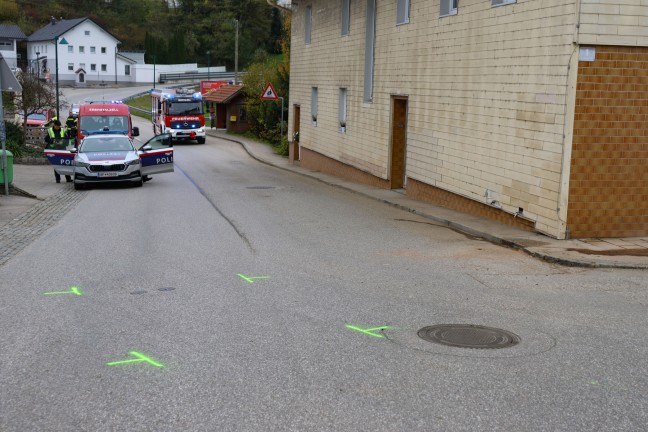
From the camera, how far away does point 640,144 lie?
12828mm

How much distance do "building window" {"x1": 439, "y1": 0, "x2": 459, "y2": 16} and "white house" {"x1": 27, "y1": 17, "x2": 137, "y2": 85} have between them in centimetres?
9722

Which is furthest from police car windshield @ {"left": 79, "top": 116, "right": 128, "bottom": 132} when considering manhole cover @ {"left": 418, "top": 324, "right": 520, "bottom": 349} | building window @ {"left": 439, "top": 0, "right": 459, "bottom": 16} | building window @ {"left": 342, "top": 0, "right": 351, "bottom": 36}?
manhole cover @ {"left": 418, "top": 324, "right": 520, "bottom": 349}

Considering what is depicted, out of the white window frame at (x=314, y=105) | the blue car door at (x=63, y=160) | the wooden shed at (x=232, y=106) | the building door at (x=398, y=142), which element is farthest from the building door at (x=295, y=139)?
the wooden shed at (x=232, y=106)

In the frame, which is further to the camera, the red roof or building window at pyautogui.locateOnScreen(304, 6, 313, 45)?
the red roof

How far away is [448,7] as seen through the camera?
17.9m

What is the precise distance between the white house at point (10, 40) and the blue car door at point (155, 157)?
9767 cm

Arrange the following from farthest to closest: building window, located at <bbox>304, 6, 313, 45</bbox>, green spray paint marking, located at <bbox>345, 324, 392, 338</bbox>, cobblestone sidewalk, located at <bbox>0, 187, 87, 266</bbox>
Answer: building window, located at <bbox>304, 6, 313, 45</bbox> → cobblestone sidewalk, located at <bbox>0, 187, 87, 266</bbox> → green spray paint marking, located at <bbox>345, 324, 392, 338</bbox>

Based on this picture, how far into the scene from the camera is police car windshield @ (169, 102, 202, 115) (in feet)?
161

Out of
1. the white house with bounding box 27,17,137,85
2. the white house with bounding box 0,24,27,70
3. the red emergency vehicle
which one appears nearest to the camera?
the red emergency vehicle

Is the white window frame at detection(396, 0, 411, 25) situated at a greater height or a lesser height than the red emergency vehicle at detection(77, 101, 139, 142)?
greater

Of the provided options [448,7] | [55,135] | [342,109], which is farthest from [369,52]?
[55,135]

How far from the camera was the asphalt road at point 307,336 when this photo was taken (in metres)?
5.44

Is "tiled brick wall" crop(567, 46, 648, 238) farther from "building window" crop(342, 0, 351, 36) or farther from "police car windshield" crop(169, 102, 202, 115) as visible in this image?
"police car windshield" crop(169, 102, 202, 115)

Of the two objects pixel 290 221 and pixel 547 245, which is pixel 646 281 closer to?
pixel 547 245
